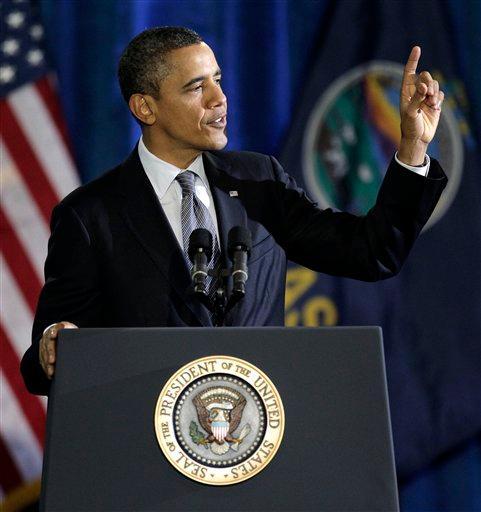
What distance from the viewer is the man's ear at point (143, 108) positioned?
2236 mm

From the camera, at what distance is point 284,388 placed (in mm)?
1521

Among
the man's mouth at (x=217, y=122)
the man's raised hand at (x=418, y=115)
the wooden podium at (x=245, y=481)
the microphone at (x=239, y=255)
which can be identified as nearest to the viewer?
the wooden podium at (x=245, y=481)

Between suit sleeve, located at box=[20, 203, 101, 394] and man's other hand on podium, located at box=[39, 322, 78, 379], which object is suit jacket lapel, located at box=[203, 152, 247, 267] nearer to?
suit sleeve, located at box=[20, 203, 101, 394]

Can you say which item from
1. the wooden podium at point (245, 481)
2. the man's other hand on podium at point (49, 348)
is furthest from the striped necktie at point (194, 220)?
the wooden podium at point (245, 481)

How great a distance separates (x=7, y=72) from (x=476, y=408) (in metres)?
2.04

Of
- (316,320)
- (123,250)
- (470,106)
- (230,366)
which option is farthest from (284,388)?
(470,106)

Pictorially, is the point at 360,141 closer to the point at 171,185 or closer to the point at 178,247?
the point at 171,185

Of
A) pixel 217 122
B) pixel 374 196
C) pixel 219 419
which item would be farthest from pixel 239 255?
pixel 374 196

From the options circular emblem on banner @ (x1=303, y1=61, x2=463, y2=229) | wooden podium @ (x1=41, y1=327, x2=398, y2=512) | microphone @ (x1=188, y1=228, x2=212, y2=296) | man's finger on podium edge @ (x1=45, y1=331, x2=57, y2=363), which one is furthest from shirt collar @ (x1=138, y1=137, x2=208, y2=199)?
circular emblem on banner @ (x1=303, y1=61, x2=463, y2=229)

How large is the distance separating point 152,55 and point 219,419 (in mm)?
1035

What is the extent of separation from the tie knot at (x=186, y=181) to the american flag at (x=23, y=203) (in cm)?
143

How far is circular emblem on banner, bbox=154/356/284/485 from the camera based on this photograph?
1.48 m

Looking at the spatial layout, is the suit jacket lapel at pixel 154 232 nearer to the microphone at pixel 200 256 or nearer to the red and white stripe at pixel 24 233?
the microphone at pixel 200 256

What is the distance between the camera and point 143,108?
2.26 meters
